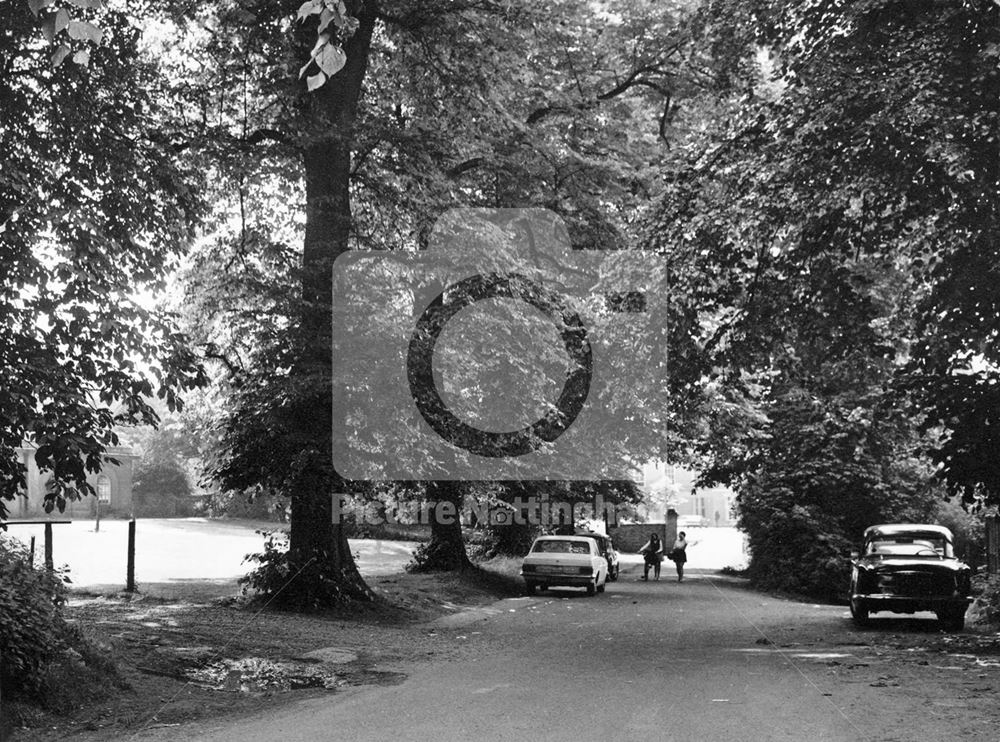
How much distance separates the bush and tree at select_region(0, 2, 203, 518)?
1.86 metres

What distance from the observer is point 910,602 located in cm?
1898

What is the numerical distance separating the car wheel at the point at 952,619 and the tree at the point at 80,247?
13.8m

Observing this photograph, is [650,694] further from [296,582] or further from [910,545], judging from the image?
[910,545]

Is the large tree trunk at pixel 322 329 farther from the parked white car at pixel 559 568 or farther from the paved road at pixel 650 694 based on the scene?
the parked white car at pixel 559 568

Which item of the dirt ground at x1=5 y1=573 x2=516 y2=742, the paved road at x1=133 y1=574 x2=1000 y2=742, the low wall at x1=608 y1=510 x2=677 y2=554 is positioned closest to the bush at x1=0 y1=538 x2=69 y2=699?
the dirt ground at x1=5 y1=573 x2=516 y2=742

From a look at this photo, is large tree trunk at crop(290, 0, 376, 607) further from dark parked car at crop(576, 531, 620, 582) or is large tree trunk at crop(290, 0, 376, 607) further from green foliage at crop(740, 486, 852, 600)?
dark parked car at crop(576, 531, 620, 582)

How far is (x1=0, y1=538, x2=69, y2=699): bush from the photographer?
29.5ft

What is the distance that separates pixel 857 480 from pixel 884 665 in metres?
19.1

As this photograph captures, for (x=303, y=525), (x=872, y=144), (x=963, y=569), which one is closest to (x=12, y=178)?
(x=303, y=525)

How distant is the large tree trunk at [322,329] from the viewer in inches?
675

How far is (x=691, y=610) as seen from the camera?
23.9 meters

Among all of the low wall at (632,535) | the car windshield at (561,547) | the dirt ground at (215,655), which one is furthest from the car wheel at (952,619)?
the low wall at (632,535)

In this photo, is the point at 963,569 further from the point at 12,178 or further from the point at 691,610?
the point at 12,178

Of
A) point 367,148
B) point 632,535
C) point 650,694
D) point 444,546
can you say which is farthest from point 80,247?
point 632,535
